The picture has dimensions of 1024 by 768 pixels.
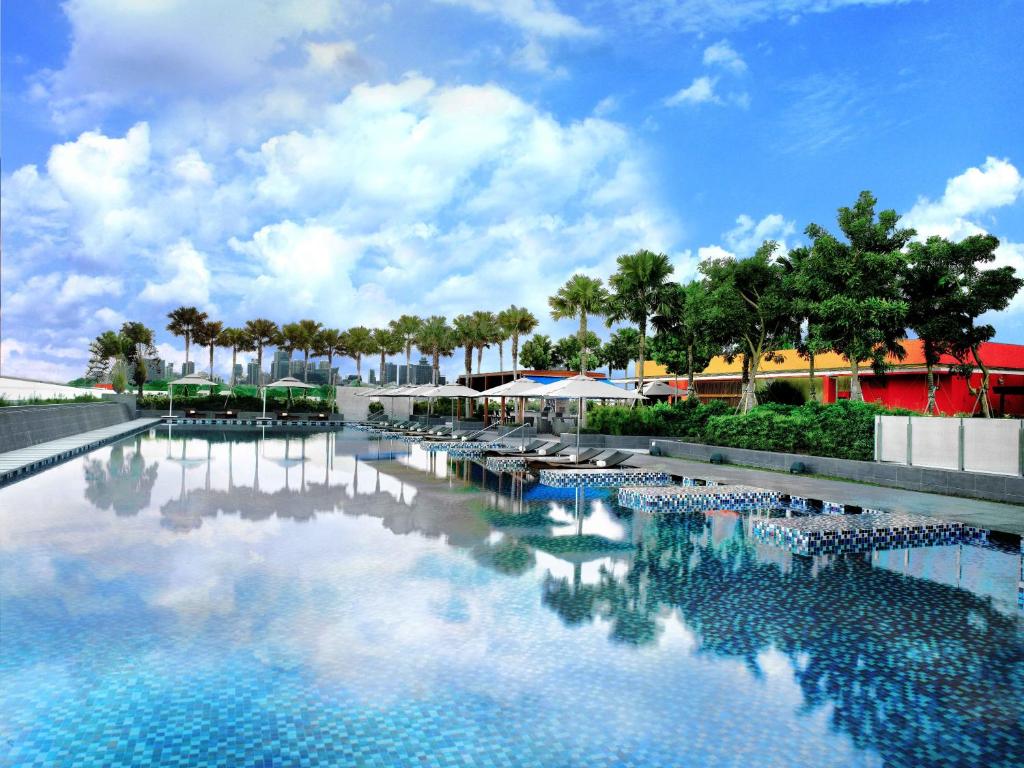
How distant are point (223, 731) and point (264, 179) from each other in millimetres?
31214

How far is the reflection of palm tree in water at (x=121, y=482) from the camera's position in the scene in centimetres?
1181

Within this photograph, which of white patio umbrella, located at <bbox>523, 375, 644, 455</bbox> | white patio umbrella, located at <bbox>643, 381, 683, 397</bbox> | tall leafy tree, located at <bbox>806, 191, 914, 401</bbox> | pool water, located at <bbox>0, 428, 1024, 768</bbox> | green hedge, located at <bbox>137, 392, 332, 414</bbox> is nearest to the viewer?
pool water, located at <bbox>0, 428, 1024, 768</bbox>

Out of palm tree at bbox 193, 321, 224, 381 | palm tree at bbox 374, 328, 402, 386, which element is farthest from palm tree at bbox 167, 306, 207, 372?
Answer: palm tree at bbox 374, 328, 402, 386

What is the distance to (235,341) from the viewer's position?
63.1 m

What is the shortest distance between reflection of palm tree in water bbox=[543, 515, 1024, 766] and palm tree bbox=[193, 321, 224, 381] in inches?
2303

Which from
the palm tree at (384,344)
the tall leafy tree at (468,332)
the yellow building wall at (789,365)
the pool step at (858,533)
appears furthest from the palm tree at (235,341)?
the pool step at (858,533)

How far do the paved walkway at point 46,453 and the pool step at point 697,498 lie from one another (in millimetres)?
12241

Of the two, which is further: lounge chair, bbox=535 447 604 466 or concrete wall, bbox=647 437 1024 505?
lounge chair, bbox=535 447 604 466

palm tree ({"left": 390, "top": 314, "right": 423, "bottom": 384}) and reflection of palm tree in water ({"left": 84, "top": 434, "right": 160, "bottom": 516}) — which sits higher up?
palm tree ({"left": 390, "top": 314, "right": 423, "bottom": 384})

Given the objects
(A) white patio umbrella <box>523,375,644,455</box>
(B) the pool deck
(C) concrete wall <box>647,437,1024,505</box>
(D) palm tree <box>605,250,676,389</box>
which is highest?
(D) palm tree <box>605,250,676,389</box>

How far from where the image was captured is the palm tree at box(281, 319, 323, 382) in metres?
62.7

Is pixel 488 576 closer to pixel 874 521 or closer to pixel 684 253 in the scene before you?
pixel 874 521

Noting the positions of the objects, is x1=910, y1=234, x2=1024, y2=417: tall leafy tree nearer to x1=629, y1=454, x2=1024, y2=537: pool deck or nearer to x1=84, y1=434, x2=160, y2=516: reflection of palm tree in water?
x1=629, y1=454, x2=1024, y2=537: pool deck

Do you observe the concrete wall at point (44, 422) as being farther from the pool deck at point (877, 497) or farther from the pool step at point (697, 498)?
Result: the pool deck at point (877, 497)
